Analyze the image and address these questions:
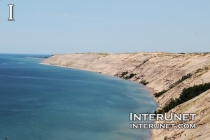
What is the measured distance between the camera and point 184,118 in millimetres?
38000

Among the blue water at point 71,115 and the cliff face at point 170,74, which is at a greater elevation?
the cliff face at point 170,74

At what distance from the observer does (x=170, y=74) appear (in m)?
87.9

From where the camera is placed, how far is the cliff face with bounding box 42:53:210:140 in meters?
34.8

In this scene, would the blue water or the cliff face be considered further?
the blue water

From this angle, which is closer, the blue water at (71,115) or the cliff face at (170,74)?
the cliff face at (170,74)

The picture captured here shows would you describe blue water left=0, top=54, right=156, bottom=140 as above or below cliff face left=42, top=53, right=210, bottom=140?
below

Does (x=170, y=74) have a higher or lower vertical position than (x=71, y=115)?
higher

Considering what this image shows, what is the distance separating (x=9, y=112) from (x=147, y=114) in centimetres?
2711

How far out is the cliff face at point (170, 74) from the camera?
3481 cm

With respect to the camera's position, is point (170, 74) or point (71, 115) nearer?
point (71, 115)

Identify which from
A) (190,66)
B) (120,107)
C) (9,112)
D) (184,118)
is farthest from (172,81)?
(9,112)

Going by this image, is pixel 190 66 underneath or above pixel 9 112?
above

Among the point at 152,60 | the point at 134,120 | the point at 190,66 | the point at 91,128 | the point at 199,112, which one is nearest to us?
the point at 199,112

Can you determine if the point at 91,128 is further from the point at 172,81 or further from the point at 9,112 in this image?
the point at 172,81
